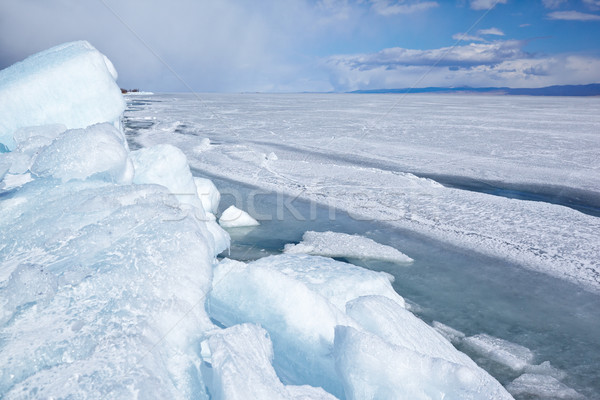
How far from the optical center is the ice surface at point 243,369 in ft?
4.76

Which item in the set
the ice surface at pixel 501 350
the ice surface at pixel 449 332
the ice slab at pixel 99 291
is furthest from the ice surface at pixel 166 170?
the ice surface at pixel 501 350

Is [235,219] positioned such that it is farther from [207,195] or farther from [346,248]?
[346,248]

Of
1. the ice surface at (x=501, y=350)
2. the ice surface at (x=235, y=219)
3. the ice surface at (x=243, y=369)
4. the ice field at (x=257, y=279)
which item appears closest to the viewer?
the ice surface at (x=243, y=369)

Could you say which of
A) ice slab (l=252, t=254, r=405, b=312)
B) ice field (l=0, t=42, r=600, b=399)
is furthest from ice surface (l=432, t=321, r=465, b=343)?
ice slab (l=252, t=254, r=405, b=312)

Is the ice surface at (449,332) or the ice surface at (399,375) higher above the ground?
the ice surface at (399,375)

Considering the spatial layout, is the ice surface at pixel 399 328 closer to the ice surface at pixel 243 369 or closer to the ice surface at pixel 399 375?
the ice surface at pixel 399 375

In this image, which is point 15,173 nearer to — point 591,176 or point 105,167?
point 105,167

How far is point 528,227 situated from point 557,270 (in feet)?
3.28

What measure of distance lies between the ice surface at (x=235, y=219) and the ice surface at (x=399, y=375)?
3.14 meters

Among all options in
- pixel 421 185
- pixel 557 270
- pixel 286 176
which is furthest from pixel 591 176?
pixel 286 176

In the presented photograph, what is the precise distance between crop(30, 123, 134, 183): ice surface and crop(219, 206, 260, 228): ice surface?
6.39 ft

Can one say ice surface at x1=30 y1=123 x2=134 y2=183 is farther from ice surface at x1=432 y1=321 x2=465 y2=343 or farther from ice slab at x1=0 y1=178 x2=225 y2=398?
ice surface at x1=432 y1=321 x2=465 y2=343

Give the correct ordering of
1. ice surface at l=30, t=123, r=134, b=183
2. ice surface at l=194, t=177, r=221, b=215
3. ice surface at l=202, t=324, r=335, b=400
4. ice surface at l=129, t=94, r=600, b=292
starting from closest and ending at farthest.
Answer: ice surface at l=202, t=324, r=335, b=400 → ice surface at l=30, t=123, r=134, b=183 → ice surface at l=129, t=94, r=600, b=292 → ice surface at l=194, t=177, r=221, b=215

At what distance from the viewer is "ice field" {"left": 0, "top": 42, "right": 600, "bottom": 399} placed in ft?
5.31
